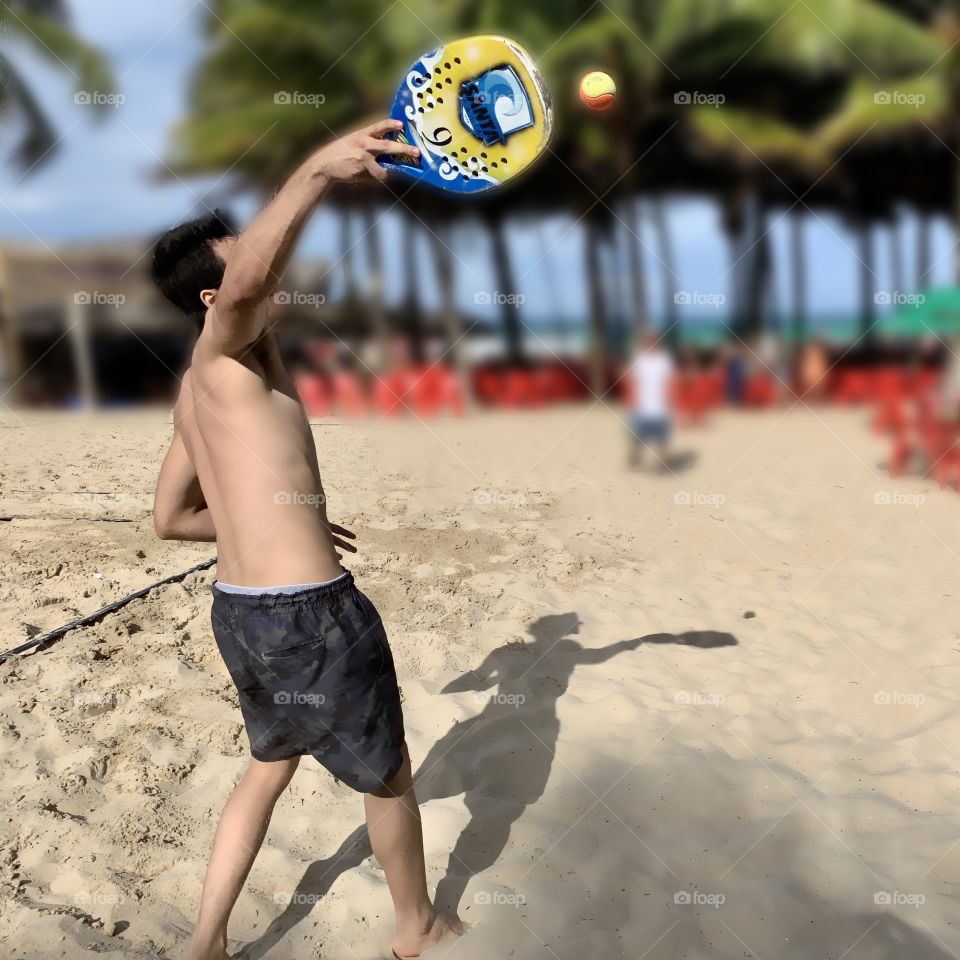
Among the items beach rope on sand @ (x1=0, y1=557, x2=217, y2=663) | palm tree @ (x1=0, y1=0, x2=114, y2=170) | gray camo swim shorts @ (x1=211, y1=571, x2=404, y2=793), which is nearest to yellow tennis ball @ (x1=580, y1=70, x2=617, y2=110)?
gray camo swim shorts @ (x1=211, y1=571, x2=404, y2=793)

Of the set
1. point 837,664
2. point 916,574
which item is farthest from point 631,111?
point 837,664

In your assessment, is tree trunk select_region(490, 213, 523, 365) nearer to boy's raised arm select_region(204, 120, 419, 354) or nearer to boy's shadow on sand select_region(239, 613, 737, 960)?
boy's shadow on sand select_region(239, 613, 737, 960)

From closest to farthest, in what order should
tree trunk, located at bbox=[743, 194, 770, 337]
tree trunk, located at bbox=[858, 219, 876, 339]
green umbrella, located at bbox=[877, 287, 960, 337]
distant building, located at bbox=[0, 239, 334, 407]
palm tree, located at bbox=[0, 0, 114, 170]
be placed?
1. green umbrella, located at bbox=[877, 287, 960, 337]
2. palm tree, located at bbox=[0, 0, 114, 170]
3. distant building, located at bbox=[0, 239, 334, 407]
4. tree trunk, located at bbox=[743, 194, 770, 337]
5. tree trunk, located at bbox=[858, 219, 876, 339]

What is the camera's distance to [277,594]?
5.25 feet

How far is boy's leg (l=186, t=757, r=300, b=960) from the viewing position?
1.72 meters

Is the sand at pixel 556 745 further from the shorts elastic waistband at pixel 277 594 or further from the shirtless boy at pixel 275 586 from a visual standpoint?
the shorts elastic waistband at pixel 277 594

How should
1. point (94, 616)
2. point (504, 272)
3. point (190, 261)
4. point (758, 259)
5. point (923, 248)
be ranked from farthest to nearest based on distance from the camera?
point (923, 248)
point (504, 272)
point (758, 259)
point (94, 616)
point (190, 261)

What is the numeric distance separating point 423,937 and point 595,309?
17353mm

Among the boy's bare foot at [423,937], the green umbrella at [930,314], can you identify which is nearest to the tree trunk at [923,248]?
the green umbrella at [930,314]

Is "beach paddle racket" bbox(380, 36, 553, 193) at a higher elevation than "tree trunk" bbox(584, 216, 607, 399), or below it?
higher

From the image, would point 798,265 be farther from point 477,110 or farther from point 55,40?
point 477,110

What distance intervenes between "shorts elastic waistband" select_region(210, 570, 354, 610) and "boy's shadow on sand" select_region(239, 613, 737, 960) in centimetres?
77

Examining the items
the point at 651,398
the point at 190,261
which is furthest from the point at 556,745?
the point at 651,398

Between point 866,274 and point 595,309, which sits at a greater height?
point 595,309
